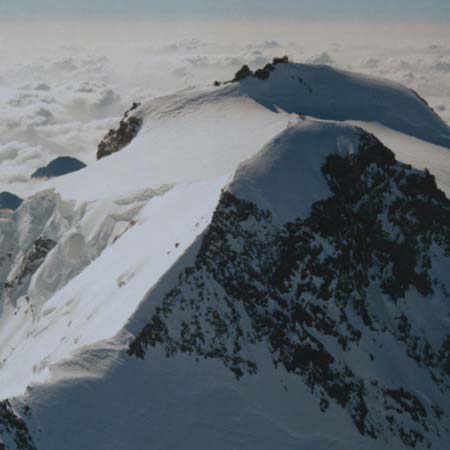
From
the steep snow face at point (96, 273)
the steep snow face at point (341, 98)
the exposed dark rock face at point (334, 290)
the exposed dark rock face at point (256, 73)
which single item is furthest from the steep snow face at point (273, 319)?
the exposed dark rock face at point (256, 73)

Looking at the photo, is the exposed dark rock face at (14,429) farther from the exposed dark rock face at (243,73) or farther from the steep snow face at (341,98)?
the exposed dark rock face at (243,73)

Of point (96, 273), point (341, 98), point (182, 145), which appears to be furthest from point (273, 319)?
point (341, 98)

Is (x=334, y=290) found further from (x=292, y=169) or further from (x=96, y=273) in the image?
(x=96, y=273)

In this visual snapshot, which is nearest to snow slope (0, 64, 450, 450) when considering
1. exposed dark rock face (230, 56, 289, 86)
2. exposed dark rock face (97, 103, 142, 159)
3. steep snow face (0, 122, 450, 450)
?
steep snow face (0, 122, 450, 450)

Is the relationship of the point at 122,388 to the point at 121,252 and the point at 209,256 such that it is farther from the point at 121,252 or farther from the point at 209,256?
the point at 121,252

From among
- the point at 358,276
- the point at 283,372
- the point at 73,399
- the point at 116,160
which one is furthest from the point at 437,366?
the point at 116,160

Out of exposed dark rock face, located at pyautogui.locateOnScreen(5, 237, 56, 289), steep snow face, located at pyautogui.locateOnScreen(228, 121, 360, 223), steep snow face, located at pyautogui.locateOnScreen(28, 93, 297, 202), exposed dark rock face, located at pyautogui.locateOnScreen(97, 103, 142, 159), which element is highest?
steep snow face, located at pyautogui.locateOnScreen(228, 121, 360, 223)

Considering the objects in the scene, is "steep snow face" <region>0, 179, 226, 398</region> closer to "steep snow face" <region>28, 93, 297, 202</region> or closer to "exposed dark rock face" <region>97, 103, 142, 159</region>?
"steep snow face" <region>28, 93, 297, 202</region>
